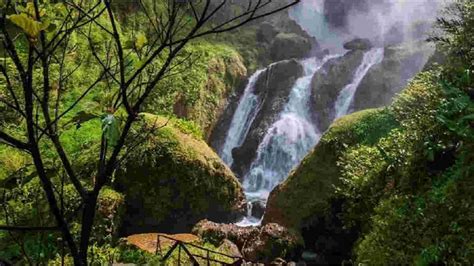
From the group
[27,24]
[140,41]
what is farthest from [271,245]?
[27,24]

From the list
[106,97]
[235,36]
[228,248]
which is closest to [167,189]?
[228,248]

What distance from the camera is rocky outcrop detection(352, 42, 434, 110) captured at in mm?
20766

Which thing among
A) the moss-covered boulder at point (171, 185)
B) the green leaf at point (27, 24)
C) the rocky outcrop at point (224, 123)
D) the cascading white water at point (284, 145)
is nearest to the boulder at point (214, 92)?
the rocky outcrop at point (224, 123)

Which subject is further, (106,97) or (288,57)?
(288,57)

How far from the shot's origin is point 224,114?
64.7 feet

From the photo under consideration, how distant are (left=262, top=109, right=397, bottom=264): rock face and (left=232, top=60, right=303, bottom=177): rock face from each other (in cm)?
753

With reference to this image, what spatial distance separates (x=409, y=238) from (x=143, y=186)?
19.9 feet

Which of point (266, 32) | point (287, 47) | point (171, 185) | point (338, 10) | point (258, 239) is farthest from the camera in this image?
point (338, 10)

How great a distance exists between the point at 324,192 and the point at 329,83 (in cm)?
1371

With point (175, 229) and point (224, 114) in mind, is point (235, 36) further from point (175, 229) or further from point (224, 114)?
point (175, 229)

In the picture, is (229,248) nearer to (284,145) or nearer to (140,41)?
(140,41)

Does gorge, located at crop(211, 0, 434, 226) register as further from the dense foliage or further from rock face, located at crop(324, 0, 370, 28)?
rock face, located at crop(324, 0, 370, 28)

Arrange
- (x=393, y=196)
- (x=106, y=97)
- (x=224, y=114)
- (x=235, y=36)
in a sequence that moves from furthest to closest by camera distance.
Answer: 1. (x=235, y=36)
2. (x=224, y=114)
3. (x=393, y=196)
4. (x=106, y=97)

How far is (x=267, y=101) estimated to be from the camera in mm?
20828
